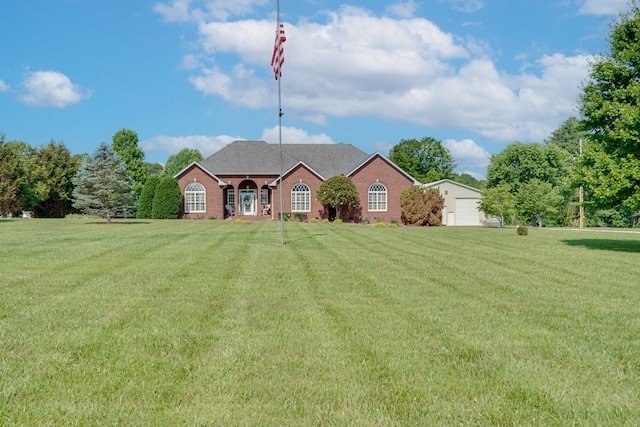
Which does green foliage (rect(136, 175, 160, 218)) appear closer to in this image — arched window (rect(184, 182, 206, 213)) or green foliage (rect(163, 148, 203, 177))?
arched window (rect(184, 182, 206, 213))

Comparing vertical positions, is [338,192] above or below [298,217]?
above

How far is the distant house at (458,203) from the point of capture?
49719mm

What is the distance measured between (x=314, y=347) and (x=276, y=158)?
4377cm

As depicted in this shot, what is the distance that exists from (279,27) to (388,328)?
46.1 feet

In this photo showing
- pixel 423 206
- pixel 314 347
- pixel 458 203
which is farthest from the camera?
pixel 458 203

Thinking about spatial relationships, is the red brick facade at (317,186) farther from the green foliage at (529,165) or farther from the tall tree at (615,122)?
the tall tree at (615,122)

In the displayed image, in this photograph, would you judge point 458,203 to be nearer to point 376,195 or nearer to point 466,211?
point 466,211

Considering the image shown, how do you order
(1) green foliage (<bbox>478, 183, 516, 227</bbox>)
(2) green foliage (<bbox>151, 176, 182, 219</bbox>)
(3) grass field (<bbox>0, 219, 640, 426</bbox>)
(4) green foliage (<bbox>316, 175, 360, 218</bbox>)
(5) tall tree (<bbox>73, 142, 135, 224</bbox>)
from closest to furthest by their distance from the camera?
(3) grass field (<bbox>0, 219, 640, 426</bbox>), (5) tall tree (<bbox>73, 142, 135, 224</bbox>), (1) green foliage (<bbox>478, 183, 516, 227</bbox>), (4) green foliage (<bbox>316, 175, 360, 218</bbox>), (2) green foliage (<bbox>151, 176, 182, 219</bbox>)

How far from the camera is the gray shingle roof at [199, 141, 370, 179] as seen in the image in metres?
47.0

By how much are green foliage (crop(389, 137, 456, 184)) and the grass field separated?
5569 cm

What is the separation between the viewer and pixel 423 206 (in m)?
40.2

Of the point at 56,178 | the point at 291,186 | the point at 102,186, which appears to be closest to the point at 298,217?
the point at 291,186

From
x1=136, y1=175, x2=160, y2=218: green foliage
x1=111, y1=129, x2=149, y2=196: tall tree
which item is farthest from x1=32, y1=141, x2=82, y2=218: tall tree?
x1=136, y1=175, x2=160, y2=218: green foliage

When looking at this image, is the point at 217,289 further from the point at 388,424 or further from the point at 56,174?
the point at 56,174
